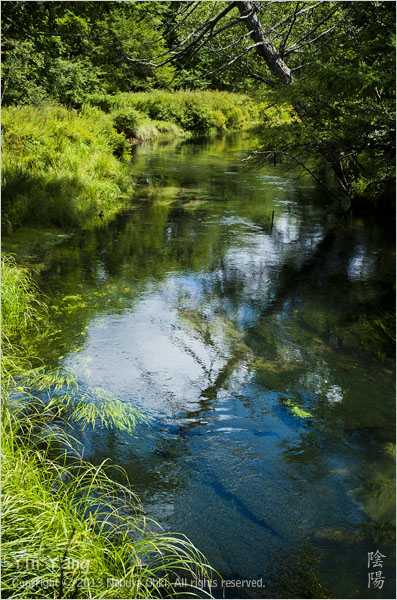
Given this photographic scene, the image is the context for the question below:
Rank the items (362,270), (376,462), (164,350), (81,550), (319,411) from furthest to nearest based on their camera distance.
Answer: (362,270) < (164,350) < (319,411) < (376,462) < (81,550)

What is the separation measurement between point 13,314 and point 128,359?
1.39 m

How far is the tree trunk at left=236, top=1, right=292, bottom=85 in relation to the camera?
9984 mm

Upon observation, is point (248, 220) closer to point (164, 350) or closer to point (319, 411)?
point (164, 350)

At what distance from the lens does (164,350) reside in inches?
199

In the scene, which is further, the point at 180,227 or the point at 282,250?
Result: the point at 180,227

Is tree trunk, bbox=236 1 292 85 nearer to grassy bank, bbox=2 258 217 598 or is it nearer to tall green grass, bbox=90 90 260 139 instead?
grassy bank, bbox=2 258 217 598

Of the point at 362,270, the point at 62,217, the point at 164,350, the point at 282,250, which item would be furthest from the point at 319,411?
the point at 62,217

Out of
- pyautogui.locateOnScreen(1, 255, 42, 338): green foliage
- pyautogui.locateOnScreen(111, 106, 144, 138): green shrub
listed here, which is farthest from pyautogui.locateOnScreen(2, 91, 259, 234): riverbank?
pyautogui.locateOnScreen(1, 255, 42, 338): green foliage

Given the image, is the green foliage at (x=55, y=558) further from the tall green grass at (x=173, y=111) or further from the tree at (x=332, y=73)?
the tall green grass at (x=173, y=111)

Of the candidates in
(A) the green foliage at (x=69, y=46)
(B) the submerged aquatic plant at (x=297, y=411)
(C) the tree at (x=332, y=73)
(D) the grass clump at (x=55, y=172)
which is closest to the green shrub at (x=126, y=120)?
(A) the green foliage at (x=69, y=46)

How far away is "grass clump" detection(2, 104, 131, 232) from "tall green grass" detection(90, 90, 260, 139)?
704 cm

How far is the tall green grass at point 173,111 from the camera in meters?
21.0

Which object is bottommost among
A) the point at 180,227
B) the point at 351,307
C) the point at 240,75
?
the point at 351,307

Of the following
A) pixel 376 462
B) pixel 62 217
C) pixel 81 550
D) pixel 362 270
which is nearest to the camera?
pixel 81 550
